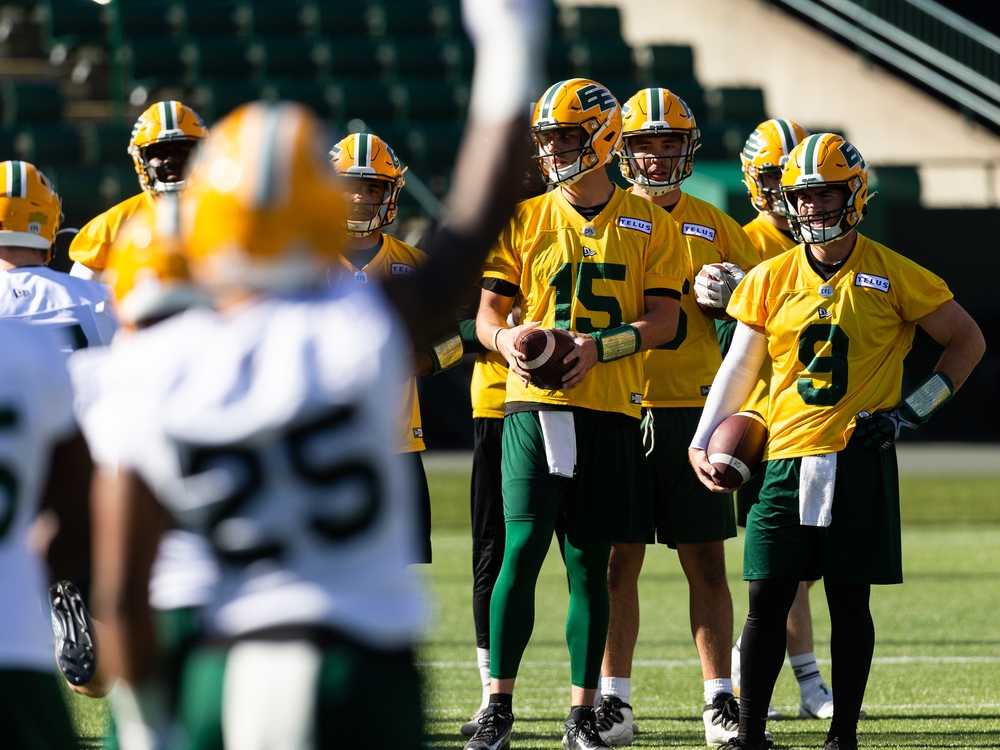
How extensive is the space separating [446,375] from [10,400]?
14726 millimetres

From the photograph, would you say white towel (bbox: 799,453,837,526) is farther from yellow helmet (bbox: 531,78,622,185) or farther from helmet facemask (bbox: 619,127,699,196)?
helmet facemask (bbox: 619,127,699,196)

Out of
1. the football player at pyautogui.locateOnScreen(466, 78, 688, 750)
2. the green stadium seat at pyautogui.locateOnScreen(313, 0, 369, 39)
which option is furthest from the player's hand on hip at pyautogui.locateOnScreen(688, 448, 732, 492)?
the green stadium seat at pyautogui.locateOnScreen(313, 0, 369, 39)

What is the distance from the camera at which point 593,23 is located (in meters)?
22.0

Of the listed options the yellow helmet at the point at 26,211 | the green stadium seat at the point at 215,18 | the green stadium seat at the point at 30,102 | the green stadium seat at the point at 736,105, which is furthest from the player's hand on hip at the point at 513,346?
the green stadium seat at the point at 215,18

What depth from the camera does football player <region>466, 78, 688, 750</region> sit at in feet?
17.2

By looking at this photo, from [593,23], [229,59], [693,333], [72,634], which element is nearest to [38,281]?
[72,634]

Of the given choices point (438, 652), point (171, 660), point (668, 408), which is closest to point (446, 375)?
point (438, 652)

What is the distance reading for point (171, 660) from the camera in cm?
267

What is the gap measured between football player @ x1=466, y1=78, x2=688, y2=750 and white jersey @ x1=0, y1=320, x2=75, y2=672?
2.79m

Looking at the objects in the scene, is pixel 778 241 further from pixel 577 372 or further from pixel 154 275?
pixel 154 275

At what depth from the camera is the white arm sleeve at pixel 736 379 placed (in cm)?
514

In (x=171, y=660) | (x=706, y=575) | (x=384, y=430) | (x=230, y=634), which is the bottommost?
(x=706, y=575)

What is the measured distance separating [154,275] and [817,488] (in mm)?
2948

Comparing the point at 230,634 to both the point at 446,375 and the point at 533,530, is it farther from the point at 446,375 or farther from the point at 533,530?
the point at 446,375
